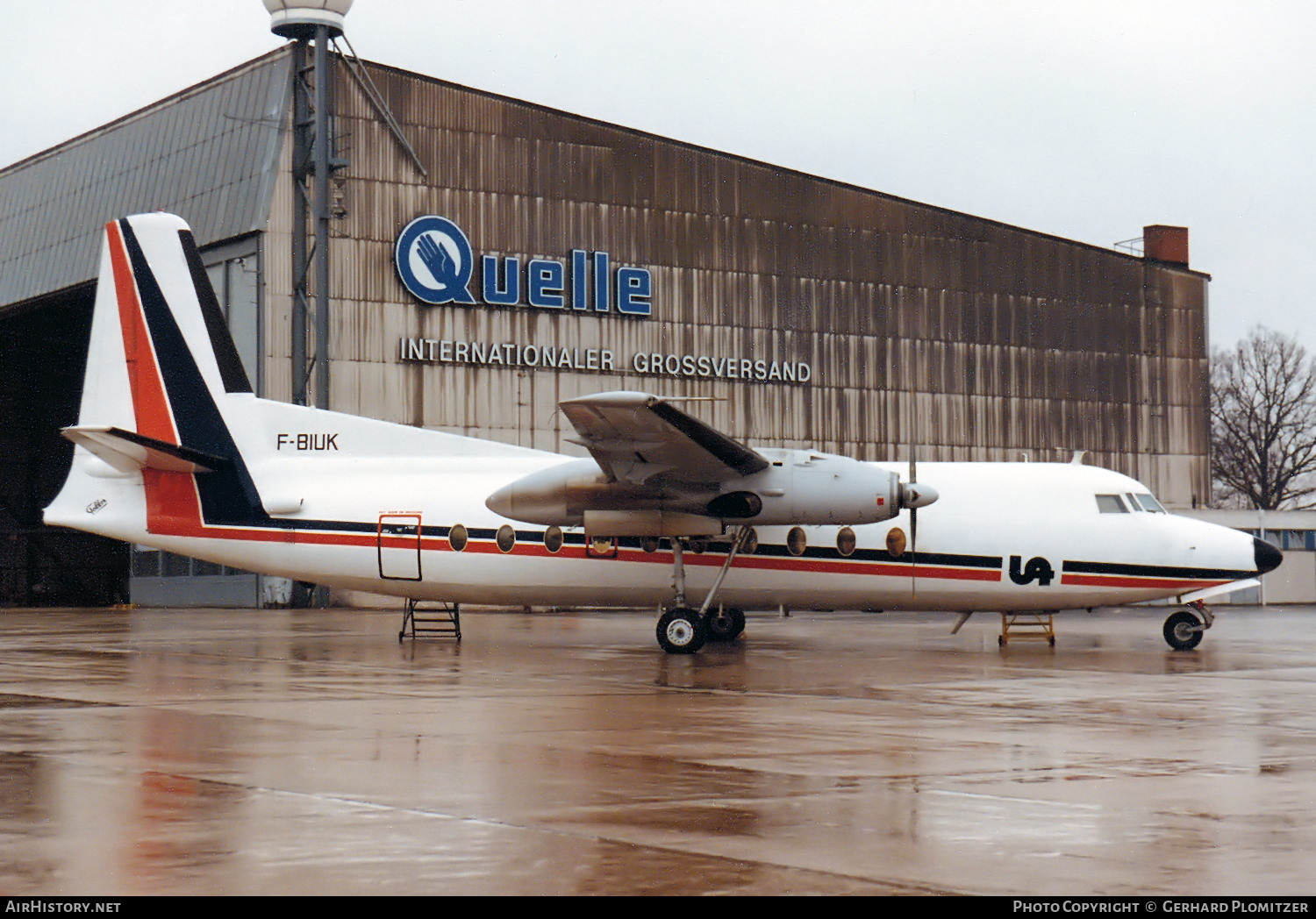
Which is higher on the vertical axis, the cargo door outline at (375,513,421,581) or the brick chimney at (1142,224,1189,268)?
the brick chimney at (1142,224,1189,268)

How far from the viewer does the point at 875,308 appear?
4375 cm

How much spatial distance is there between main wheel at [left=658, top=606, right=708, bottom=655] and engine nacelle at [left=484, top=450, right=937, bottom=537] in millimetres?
1205

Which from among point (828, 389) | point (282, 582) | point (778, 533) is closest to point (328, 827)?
point (778, 533)

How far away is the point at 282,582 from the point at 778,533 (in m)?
19.7

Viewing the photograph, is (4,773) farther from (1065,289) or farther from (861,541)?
(1065,289)

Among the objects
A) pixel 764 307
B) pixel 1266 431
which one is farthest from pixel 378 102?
pixel 1266 431

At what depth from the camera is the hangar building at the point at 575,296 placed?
37.5 meters

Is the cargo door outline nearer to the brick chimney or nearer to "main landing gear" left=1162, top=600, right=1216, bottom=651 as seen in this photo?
"main landing gear" left=1162, top=600, right=1216, bottom=651

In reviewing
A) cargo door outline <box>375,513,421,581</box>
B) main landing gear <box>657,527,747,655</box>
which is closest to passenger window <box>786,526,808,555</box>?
main landing gear <box>657,527,747,655</box>

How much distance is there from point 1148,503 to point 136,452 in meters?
15.2

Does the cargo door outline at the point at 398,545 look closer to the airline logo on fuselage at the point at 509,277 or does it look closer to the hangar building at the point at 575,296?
the hangar building at the point at 575,296

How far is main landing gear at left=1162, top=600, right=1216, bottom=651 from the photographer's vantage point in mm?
21719

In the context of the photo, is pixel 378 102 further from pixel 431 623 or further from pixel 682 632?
pixel 682 632

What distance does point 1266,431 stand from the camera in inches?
3159
